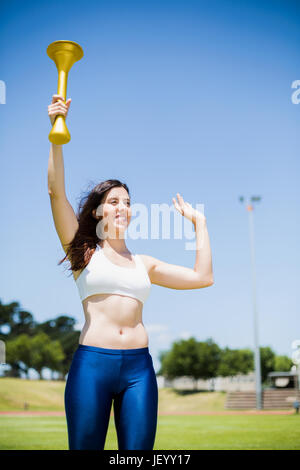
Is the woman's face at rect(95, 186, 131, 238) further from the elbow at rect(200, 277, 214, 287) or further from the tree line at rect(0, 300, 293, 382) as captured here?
the tree line at rect(0, 300, 293, 382)

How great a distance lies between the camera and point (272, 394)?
2800 centimetres

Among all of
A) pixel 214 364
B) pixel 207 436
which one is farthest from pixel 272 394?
pixel 214 364

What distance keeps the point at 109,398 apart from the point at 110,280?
547mm

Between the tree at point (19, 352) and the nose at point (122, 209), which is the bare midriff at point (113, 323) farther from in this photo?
the tree at point (19, 352)

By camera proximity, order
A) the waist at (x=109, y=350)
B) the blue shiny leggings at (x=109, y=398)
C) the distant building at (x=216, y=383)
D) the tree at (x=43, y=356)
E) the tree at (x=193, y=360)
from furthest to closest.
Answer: the distant building at (x=216, y=383), the tree at (x=193, y=360), the tree at (x=43, y=356), the waist at (x=109, y=350), the blue shiny leggings at (x=109, y=398)

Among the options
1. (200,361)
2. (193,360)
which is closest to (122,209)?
(200,361)

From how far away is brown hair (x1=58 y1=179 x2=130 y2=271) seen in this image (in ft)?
7.79

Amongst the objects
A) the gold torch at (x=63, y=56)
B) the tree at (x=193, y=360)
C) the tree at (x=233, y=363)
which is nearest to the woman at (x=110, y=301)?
the gold torch at (x=63, y=56)

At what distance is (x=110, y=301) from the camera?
89.0 inches

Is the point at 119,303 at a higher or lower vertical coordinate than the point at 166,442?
higher

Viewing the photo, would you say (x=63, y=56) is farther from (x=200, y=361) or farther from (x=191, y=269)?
(x=200, y=361)

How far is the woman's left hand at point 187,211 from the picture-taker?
254cm
